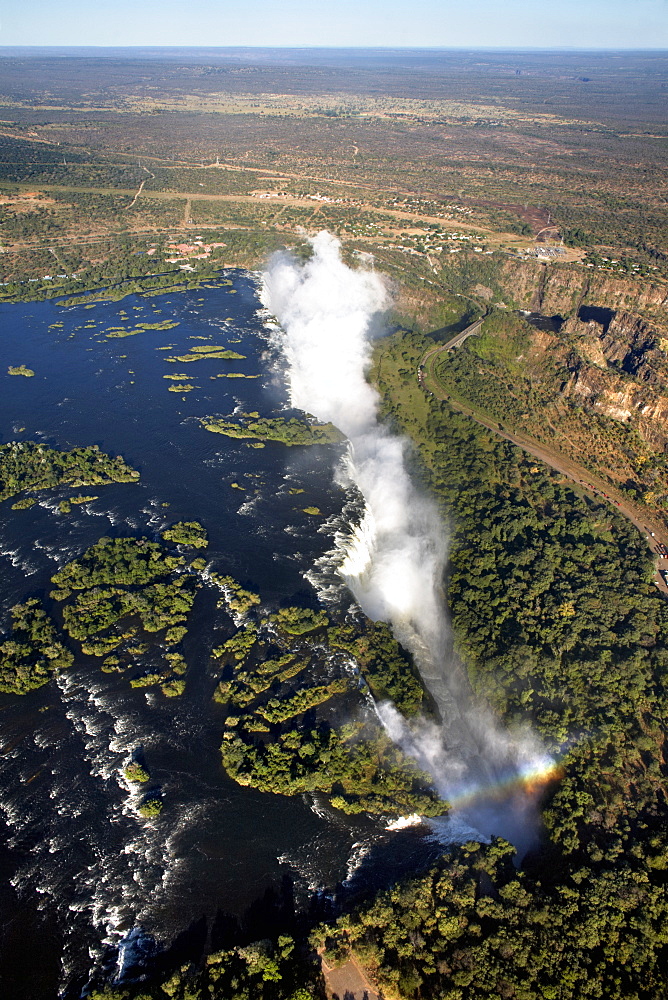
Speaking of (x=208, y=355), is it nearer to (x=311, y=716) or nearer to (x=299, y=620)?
(x=299, y=620)

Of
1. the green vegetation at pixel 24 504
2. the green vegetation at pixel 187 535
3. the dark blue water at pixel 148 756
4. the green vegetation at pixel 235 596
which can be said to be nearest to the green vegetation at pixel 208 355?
the dark blue water at pixel 148 756

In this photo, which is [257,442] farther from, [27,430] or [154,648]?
[154,648]

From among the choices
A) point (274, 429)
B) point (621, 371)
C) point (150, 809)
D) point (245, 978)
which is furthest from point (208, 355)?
point (245, 978)

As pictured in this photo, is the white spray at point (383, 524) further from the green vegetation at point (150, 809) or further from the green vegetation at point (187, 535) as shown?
the green vegetation at point (150, 809)

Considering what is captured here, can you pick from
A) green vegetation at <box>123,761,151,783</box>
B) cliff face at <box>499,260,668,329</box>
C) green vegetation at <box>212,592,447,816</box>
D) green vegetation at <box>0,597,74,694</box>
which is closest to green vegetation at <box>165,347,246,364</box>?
green vegetation at <box>0,597,74,694</box>

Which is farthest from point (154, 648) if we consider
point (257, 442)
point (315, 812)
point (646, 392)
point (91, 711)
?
point (646, 392)
